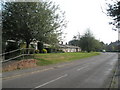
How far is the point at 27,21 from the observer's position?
20844 mm

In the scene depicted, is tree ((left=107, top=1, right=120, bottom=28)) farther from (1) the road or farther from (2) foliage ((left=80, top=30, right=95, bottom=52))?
(2) foliage ((left=80, top=30, right=95, bottom=52))

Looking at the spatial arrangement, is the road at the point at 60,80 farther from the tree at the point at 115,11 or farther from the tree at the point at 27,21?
the tree at the point at 27,21

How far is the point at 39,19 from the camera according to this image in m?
21.1

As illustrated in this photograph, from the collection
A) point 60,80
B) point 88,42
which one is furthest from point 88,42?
point 60,80

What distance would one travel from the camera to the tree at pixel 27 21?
67.9 feet

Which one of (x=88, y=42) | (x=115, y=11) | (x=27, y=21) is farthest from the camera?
(x=88, y=42)

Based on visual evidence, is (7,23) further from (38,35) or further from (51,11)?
(51,11)

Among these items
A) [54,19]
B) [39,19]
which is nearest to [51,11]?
[54,19]

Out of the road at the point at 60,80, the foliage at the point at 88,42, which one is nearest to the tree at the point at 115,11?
the road at the point at 60,80

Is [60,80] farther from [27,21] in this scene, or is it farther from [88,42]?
[88,42]

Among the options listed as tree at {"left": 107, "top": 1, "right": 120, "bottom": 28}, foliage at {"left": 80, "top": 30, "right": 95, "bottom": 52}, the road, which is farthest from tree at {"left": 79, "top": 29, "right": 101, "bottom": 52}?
tree at {"left": 107, "top": 1, "right": 120, "bottom": 28}

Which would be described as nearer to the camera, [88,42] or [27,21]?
[27,21]

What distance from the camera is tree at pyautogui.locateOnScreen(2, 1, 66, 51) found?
2069 centimetres

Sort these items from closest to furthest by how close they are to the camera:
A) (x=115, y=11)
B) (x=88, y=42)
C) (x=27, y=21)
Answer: (x=115, y=11) < (x=27, y=21) < (x=88, y=42)
